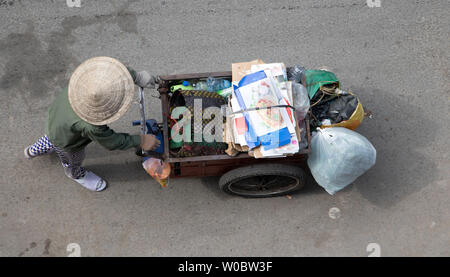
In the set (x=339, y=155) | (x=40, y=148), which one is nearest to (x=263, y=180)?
(x=339, y=155)

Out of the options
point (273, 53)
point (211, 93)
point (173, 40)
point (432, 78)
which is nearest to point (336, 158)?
Answer: point (211, 93)

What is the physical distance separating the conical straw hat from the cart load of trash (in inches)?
22.8

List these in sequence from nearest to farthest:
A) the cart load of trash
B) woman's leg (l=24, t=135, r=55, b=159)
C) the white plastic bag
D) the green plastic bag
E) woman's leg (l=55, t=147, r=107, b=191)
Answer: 1. the cart load of trash
2. the white plastic bag
3. the green plastic bag
4. woman's leg (l=55, t=147, r=107, b=191)
5. woman's leg (l=24, t=135, r=55, b=159)

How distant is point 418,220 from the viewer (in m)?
4.38

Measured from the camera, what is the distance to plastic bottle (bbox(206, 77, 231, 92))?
12.5 feet

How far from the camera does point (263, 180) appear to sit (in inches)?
164

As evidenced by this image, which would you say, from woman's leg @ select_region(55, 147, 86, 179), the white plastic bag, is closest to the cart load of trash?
the white plastic bag

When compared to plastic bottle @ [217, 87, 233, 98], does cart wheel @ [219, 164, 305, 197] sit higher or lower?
lower

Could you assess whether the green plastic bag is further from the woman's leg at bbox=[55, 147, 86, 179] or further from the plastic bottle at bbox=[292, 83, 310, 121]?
the woman's leg at bbox=[55, 147, 86, 179]

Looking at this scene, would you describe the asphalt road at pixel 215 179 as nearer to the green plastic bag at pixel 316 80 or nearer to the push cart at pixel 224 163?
the push cart at pixel 224 163

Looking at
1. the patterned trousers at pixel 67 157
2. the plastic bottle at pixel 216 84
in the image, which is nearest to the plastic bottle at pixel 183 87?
the plastic bottle at pixel 216 84

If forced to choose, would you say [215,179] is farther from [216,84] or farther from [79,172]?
[79,172]

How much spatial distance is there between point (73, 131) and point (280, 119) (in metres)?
1.80
